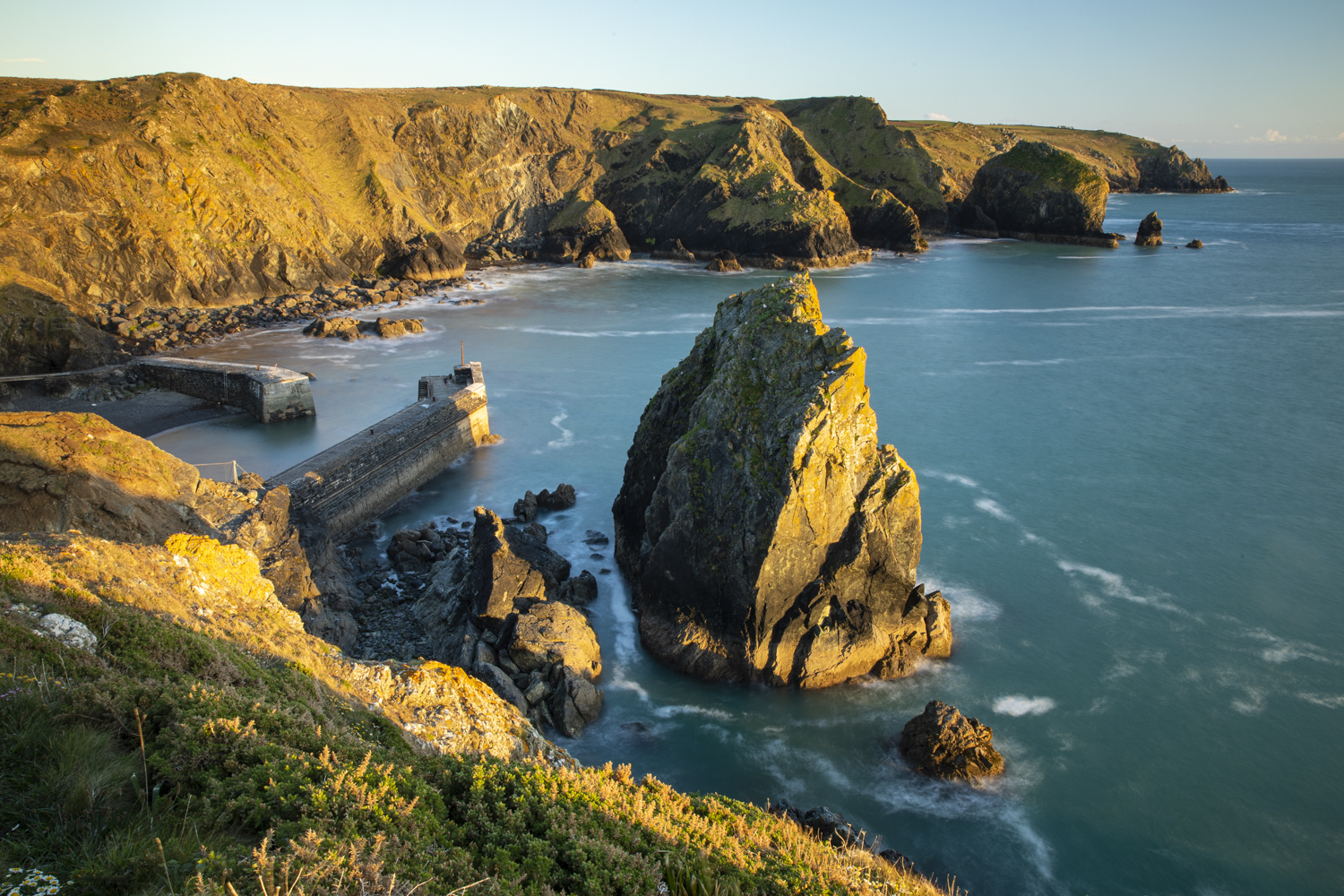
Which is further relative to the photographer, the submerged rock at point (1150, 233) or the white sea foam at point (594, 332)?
the submerged rock at point (1150, 233)

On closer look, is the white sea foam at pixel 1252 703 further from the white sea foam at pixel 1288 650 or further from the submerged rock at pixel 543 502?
the submerged rock at pixel 543 502

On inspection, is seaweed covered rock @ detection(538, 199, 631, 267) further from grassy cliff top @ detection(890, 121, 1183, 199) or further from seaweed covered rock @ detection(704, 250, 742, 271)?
grassy cliff top @ detection(890, 121, 1183, 199)

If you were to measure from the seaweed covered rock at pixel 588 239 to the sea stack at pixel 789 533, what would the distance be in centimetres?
6788

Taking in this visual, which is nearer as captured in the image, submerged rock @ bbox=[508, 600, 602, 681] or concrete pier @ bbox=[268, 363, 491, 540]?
submerged rock @ bbox=[508, 600, 602, 681]

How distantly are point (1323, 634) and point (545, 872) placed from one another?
2025cm

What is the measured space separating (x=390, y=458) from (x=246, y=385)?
11.9m

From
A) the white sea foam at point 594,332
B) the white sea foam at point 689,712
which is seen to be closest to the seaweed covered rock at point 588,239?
the white sea foam at point 594,332

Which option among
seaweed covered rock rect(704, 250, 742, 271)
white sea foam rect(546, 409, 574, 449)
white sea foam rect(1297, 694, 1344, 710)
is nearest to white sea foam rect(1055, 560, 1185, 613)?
white sea foam rect(1297, 694, 1344, 710)

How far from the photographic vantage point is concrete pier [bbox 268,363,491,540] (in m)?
20.8

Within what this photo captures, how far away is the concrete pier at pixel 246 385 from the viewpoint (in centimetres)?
3055

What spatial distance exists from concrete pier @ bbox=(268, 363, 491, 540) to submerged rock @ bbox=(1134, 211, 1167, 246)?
86506 mm

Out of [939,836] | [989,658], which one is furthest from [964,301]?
[939,836]

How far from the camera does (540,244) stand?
8612 centimetres

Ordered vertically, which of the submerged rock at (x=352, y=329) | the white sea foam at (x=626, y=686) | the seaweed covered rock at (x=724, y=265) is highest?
the seaweed covered rock at (x=724, y=265)
